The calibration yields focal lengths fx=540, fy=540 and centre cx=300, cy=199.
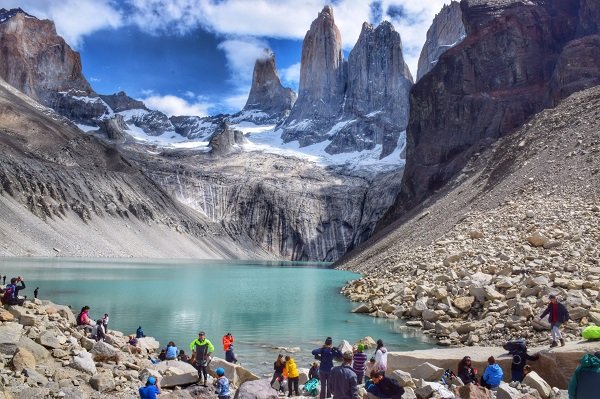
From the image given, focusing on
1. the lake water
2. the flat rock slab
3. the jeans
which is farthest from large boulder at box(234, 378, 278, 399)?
the lake water

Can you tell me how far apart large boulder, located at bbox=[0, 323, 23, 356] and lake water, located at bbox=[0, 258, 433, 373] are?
26.2 feet

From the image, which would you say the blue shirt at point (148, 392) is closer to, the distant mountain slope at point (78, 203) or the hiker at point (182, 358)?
the hiker at point (182, 358)

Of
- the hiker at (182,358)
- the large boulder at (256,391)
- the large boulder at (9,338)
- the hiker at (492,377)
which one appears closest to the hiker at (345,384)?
the large boulder at (256,391)

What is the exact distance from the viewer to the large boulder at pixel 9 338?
14141 mm

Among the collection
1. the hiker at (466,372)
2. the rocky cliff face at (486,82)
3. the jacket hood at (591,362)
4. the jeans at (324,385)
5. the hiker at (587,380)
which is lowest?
the jeans at (324,385)

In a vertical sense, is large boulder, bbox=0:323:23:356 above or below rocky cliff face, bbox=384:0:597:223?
below

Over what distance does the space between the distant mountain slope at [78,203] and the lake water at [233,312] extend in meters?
41.0

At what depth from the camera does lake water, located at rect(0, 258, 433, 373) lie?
24.7 meters

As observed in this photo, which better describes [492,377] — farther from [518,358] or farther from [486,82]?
[486,82]

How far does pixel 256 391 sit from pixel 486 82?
3793 inches

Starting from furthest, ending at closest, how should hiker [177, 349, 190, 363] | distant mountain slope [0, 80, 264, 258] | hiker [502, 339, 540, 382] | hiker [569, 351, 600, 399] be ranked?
1. distant mountain slope [0, 80, 264, 258]
2. hiker [177, 349, 190, 363]
3. hiker [502, 339, 540, 382]
4. hiker [569, 351, 600, 399]

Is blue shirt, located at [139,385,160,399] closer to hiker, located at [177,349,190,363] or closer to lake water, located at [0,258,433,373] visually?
hiker, located at [177,349,190,363]

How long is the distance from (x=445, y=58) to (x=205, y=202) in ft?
309

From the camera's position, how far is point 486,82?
98.3 m
